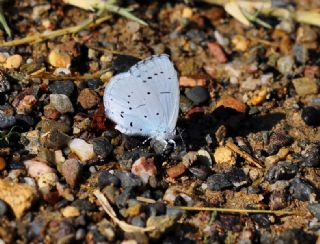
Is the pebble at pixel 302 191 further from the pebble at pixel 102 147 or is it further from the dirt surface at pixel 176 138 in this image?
the pebble at pixel 102 147

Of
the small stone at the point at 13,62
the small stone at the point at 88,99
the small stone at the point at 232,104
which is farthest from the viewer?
the small stone at the point at 232,104

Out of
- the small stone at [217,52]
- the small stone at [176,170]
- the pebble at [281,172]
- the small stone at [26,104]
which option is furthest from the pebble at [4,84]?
the pebble at [281,172]

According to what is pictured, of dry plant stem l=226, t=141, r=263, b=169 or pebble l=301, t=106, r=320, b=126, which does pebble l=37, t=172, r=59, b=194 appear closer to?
dry plant stem l=226, t=141, r=263, b=169

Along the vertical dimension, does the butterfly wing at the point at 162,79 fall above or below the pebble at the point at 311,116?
above

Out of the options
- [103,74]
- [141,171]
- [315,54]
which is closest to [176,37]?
[103,74]

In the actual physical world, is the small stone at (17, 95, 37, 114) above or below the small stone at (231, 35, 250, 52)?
above

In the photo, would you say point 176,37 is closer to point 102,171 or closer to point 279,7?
point 279,7

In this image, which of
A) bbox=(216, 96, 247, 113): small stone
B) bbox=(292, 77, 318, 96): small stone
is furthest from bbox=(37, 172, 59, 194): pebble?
bbox=(292, 77, 318, 96): small stone
